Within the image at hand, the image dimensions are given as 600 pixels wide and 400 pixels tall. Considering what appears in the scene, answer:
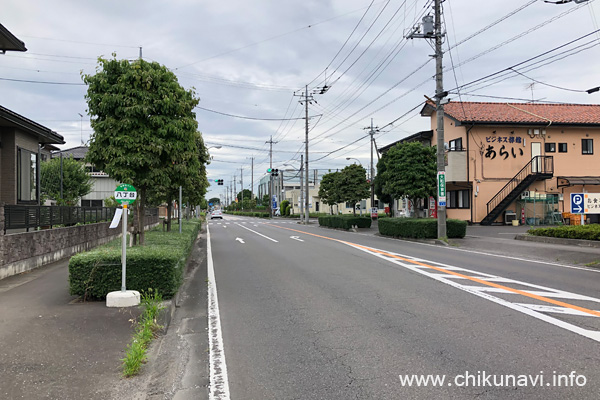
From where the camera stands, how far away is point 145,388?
422 cm

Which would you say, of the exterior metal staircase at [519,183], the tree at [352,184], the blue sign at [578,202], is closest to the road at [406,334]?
the blue sign at [578,202]

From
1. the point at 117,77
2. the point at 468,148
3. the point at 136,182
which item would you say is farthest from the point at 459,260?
the point at 468,148

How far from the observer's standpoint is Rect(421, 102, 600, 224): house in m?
31.3

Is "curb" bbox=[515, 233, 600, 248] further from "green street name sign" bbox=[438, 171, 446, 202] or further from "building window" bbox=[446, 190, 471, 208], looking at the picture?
"building window" bbox=[446, 190, 471, 208]

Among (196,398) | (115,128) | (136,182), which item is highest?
(115,128)

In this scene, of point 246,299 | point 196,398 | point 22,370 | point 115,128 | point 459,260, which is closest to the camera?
point 196,398

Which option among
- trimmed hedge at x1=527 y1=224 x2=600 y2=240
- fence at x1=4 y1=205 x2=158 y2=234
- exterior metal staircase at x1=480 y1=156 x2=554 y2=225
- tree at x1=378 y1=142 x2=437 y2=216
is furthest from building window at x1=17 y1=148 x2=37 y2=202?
exterior metal staircase at x1=480 y1=156 x2=554 y2=225

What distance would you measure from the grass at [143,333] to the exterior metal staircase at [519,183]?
93.9 ft

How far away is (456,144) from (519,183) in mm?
5267

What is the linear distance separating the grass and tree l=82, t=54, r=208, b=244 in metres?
3.65

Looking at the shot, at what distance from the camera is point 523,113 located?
33250mm

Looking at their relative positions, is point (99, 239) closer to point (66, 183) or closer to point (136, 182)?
point (136, 182)

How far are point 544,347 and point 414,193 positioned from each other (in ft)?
64.7

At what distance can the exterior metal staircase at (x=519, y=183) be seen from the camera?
101ft
